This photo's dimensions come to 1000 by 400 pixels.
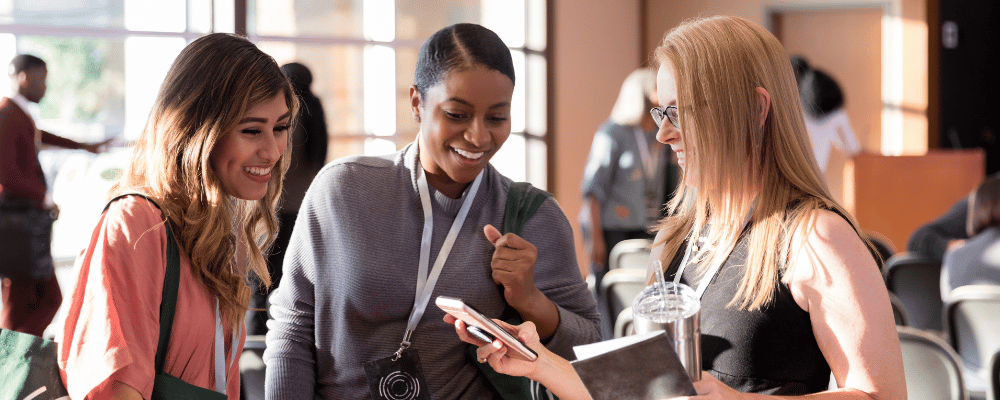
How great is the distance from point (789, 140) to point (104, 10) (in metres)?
4.34

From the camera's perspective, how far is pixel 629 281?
11.2 ft

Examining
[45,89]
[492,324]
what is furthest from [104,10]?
[492,324]

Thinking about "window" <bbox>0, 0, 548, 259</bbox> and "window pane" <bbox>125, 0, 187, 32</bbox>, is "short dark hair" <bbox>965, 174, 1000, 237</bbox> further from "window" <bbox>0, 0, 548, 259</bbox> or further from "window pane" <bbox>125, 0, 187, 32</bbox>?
"window pane" <bbox>125, 0, 187, 32</bbox>

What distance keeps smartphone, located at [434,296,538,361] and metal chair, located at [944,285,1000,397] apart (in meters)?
2.13

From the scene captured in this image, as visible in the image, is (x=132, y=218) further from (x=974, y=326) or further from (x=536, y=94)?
(x=536, y=94)

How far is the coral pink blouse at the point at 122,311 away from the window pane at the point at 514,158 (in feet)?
19.2

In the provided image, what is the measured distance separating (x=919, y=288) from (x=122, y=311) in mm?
3544

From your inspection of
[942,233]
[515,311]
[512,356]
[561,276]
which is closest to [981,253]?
[942,233]

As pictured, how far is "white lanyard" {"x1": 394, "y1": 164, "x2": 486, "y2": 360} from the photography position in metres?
1.53

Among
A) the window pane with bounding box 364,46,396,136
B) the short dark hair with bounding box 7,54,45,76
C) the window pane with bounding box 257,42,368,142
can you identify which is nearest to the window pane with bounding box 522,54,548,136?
the window pane with bounding box 364,46,396,136

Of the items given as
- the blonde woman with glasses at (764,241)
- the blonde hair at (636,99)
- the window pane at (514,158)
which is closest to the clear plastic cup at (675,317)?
the blonde woman with glasses at (764,241)

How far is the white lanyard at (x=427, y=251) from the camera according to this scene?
1534 mm

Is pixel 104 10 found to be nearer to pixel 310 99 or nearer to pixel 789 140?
pixel 310 99

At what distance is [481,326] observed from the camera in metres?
1.27
